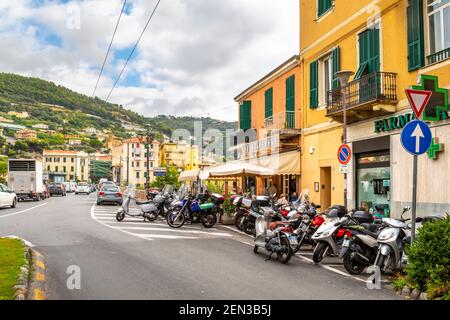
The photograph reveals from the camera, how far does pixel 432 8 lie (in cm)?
1190

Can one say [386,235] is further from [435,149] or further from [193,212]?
[193,212]

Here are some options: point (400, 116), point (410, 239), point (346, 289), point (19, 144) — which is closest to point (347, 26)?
point (400, 116)

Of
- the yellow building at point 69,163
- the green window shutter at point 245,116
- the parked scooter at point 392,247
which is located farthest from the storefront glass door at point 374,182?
the yellow building at point 69,163

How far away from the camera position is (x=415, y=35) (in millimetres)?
12156

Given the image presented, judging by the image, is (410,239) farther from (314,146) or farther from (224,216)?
(314,146)

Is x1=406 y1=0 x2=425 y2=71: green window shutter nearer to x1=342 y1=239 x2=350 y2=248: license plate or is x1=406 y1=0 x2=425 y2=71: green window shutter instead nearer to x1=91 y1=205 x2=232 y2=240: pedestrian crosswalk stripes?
x1=342 y1=239 x2=350 y2=248: license plate

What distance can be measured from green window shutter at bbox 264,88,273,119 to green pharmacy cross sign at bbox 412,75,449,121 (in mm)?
12702

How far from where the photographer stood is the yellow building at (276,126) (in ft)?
65.8

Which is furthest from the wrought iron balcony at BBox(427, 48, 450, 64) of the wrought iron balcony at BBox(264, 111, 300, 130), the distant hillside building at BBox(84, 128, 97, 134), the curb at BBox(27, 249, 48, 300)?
the distant hillside building at BBox(84, 128, 97, 134)

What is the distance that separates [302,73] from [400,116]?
739cm

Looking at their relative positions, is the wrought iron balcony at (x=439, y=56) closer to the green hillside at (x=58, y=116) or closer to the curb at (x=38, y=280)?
the curb at (x=38, y=280)

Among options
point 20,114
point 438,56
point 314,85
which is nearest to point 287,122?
point 314,85

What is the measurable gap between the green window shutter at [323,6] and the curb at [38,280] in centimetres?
1389

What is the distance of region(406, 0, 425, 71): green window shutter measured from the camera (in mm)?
11992
